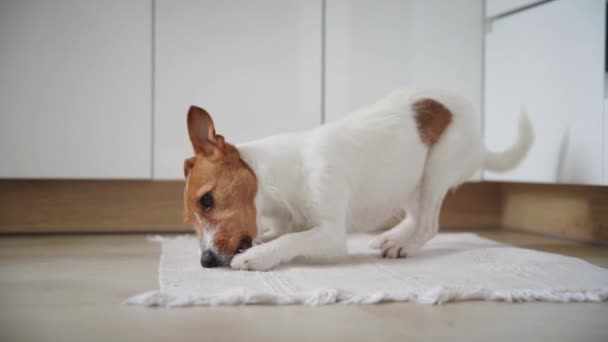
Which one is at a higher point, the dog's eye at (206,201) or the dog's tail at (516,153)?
the dog's tail at (516,153)

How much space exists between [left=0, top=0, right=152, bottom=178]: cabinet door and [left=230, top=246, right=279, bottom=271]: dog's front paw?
3.54 ft

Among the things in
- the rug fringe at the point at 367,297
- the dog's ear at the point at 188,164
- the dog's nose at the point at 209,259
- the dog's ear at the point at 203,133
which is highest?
the dog's ear at the point at 203,133

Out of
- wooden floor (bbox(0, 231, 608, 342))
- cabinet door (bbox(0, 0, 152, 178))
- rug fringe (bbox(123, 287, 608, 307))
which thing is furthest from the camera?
cabinet door (bbox(0, 0, 152, 178))

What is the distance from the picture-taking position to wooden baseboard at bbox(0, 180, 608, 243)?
102 inches

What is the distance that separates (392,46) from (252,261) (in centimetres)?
141

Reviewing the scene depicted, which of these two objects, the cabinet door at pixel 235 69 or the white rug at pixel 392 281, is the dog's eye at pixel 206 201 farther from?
the cabinet door at pixel 235 69

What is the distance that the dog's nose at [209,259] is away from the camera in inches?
62.4

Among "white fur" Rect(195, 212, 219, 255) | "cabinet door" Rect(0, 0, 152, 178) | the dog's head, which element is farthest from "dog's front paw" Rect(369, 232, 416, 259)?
"cabinet door" Rect(0, 0, 152, 178)

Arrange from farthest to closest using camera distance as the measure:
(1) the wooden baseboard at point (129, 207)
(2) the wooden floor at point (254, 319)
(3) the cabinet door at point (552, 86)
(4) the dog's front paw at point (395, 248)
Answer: (1) the wooden baseboard at point (129, 207) → (3) the cabinet door at point (552, 86) → (4) the dog's front paw at point (395, 248) → (2) the wooden floor at point (254, 319)

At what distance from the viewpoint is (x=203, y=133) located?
1.63 meters

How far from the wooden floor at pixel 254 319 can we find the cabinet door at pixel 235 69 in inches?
42.0

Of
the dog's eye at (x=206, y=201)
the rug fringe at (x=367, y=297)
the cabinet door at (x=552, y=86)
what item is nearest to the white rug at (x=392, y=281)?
the rug fringe at (x=367, y=297)

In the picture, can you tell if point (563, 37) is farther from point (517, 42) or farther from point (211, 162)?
point (211, 162)

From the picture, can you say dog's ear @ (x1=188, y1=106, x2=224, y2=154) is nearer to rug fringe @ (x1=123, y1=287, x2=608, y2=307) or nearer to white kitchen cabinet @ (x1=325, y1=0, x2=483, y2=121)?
rug fringe @ (x1=123, y1=287, x2=608, y2=307)
